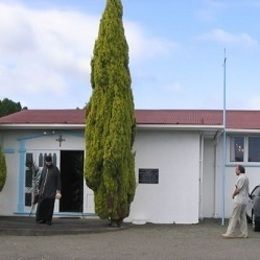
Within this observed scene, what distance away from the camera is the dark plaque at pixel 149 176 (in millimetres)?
20828

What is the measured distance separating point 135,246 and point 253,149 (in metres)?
10.1

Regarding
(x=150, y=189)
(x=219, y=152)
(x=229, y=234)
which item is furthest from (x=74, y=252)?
(x=219, y=152)

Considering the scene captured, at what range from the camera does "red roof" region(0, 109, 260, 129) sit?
69.6ft

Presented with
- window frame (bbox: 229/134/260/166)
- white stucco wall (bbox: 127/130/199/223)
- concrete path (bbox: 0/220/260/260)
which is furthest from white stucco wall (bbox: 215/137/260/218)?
concrete path (bbox: 0/220/260/260)

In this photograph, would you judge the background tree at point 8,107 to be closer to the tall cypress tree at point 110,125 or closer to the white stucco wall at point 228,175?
the white stucco wall at point 228,175

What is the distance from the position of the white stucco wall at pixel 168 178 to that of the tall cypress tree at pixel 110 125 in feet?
7.23

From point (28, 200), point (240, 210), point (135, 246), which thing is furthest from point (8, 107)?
point (135, 246)

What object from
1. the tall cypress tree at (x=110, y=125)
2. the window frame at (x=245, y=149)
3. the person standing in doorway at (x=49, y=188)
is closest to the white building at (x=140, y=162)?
the window frame at (x=245, y=149)

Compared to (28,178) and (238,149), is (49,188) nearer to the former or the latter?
(28,178)

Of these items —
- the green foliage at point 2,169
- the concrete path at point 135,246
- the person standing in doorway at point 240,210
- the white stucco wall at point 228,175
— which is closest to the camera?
the concrete path at point 135,246

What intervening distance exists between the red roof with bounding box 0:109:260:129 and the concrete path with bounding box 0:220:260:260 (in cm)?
436

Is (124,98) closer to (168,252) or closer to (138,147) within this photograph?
(138,147)

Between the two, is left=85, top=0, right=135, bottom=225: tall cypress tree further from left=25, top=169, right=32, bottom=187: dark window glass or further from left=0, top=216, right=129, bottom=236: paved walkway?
left=25, top=169, right=32, bottom=187: dark window glass

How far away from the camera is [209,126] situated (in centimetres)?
2012
